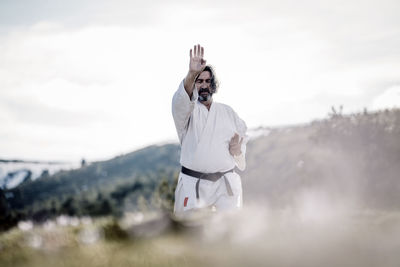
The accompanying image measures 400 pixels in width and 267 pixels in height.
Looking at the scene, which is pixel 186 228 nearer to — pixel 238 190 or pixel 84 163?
pixel 238 190

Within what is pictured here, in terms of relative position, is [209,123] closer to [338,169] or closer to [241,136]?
[241,136]

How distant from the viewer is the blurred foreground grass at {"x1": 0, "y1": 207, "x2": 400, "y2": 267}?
76cm

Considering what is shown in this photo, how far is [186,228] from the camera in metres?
0.96

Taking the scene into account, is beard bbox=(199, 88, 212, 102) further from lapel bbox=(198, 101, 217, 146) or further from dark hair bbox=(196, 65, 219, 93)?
dark hair bbox=(196, 65, 219, 93)

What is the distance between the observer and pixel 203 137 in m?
4.48

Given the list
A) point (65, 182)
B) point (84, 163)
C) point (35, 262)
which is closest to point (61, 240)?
point (35, 262)

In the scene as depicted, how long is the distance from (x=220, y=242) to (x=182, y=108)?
337 centimetres

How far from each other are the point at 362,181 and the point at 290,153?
11.8 m

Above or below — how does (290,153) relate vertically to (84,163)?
above

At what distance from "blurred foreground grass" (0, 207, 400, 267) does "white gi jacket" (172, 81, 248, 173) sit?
3204mm

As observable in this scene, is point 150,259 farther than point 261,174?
No

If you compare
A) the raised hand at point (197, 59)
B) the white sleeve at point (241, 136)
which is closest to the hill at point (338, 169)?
the white sleeve at point (241, 136)

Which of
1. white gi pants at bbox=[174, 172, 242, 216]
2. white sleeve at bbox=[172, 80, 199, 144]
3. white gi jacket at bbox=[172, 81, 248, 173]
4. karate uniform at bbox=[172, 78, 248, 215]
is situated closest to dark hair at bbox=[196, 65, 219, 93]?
white gi jacket at bbox=[172, 81, 248, 173]

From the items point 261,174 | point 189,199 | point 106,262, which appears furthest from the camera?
point 261,174
